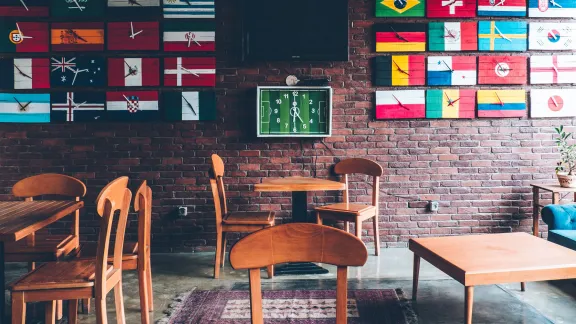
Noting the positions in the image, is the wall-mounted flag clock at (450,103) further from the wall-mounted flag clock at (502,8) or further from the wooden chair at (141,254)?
the wooden chair at (141,254)

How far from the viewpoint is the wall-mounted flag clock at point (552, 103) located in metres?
4.97

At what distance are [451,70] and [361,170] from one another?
1441mm

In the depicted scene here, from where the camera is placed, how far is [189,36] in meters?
4.80

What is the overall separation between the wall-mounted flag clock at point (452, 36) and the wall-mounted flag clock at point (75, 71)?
3448 mm

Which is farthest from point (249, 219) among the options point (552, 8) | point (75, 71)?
point (552, 8)

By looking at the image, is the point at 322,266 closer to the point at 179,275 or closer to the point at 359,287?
the point at 359,287

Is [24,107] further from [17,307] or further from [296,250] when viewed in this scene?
[296,250]

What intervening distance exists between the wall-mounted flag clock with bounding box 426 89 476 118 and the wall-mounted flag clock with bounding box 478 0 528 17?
85 centimetres

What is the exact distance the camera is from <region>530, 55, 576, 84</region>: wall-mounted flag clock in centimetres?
496

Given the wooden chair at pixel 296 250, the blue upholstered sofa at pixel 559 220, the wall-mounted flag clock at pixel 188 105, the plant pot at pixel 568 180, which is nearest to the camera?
the wooden chair at pixel 296 250

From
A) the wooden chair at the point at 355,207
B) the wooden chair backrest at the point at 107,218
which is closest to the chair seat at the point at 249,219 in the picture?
the wooden chair at the point at 355,207

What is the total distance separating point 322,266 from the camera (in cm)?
420

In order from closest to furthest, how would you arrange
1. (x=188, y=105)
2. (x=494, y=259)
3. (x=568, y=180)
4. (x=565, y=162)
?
(x=494, y=259) → (x=568, y=180) → (x=565, y=162) → (x=188, y=105)

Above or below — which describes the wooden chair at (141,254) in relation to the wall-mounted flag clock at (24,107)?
below
